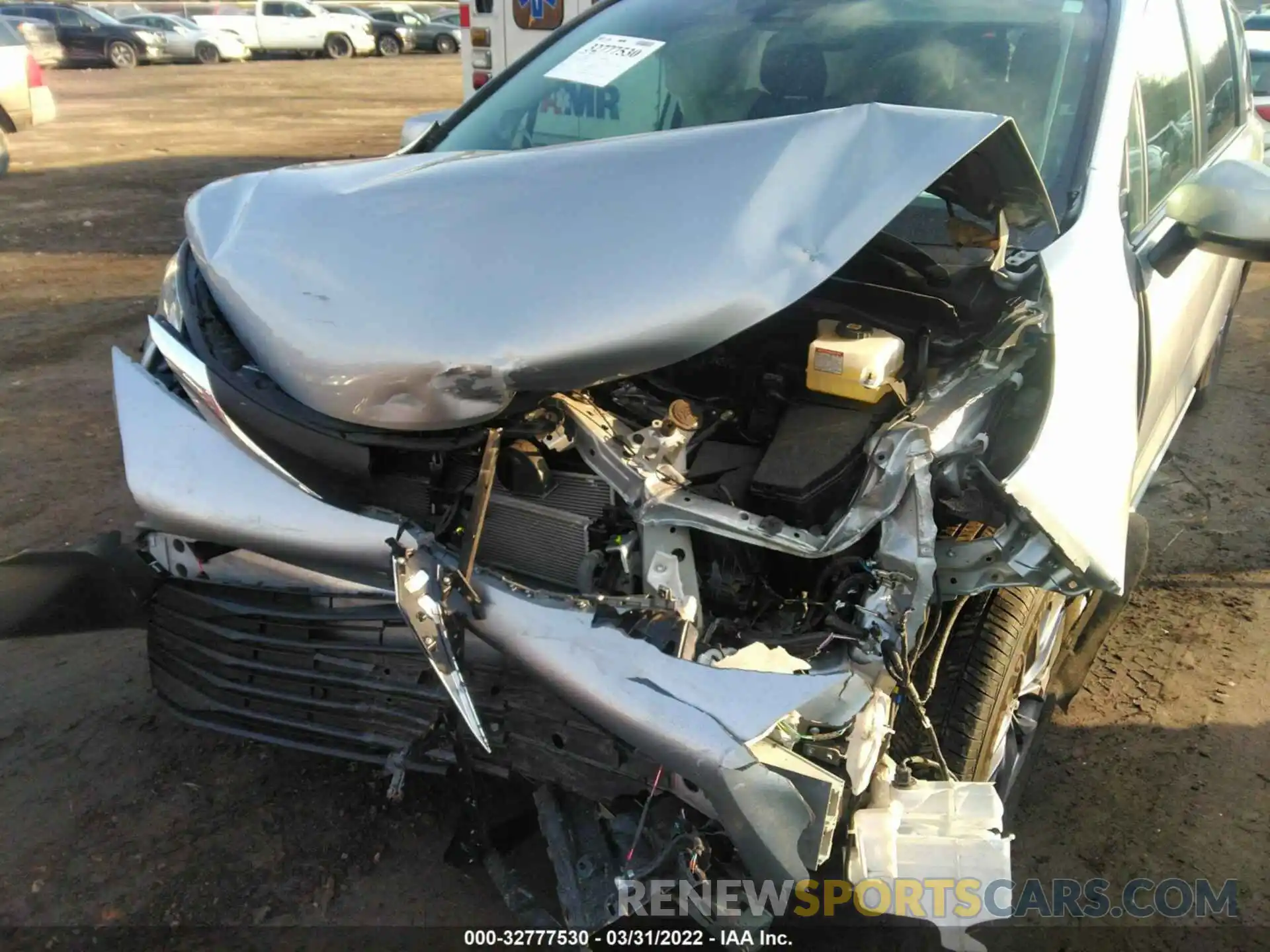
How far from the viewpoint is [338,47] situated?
Result: 26078 mm

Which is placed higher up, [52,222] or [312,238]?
[312,238]

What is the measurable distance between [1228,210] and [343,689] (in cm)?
228

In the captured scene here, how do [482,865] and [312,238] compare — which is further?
[482,865]

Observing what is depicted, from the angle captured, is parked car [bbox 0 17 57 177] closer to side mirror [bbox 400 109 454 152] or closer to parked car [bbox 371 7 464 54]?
side mirror [bbox 400 109 454 152]

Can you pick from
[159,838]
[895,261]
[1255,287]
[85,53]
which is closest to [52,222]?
[159,838]

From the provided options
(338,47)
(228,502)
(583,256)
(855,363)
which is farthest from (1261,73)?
(338,47)

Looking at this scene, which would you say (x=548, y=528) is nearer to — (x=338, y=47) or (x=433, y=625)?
(x=433, y=625)

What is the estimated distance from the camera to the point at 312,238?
6.93ft

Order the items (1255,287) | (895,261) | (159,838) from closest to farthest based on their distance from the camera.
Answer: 1. (895,261)
2. (159,838)
3. (1255,287)

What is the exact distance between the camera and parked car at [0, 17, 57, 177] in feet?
31.1

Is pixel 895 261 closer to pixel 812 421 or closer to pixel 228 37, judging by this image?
pixel 812 421

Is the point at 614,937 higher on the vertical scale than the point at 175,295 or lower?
lower

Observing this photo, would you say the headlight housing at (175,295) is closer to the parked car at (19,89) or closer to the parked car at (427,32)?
the parked car at (19,89)

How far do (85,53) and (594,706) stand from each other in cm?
2597
